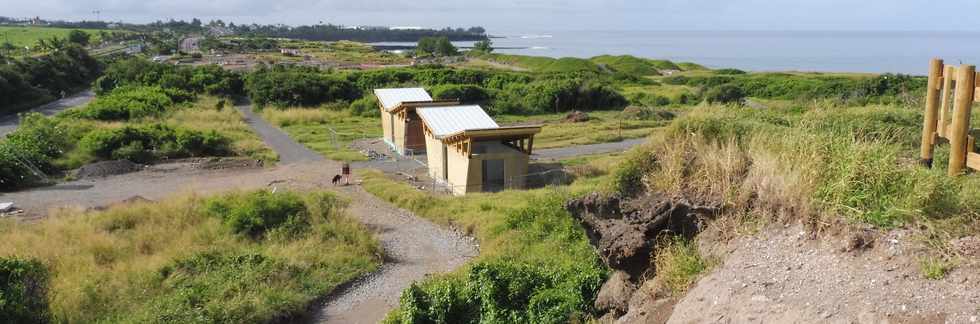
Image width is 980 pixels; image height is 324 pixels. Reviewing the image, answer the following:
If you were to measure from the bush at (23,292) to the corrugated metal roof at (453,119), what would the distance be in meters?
14.4

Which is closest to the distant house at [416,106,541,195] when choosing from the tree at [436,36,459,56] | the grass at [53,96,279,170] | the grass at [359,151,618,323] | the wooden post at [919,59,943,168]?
the grass at [359,151,618,323]

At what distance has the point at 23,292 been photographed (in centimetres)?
1184

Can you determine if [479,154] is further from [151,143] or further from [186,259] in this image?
[151,143]

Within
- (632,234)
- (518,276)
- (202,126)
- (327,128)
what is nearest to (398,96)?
(327,128)

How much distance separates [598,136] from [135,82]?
42410mm

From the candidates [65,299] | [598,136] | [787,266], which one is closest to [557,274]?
[787,266]

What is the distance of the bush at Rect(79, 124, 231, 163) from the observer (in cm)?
3086

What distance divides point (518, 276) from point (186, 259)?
8.00 meters

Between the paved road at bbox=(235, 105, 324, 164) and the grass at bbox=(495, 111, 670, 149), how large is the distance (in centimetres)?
1091

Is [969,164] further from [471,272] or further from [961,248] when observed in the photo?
[471,272]

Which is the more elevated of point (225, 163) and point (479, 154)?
point (479, 154)

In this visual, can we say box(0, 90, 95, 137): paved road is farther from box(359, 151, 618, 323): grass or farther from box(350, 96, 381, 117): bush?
box(359, 151, 618, 323): grass

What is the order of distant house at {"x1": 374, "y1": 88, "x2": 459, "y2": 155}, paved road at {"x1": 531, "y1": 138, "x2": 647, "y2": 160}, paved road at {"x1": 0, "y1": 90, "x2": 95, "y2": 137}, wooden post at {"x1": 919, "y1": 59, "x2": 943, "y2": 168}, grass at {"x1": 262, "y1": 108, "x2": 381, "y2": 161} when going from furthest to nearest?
paved road at {"x1": 0, "y1": 90, "x2": 95, "y2": 137} → grass at {"x1": 262, "y1": 108, "x2": 381, "y2": 161} → distant house at {"x1": 374, "y1": 88, "x2": 459, "y2": 155} → paved road at {"x1": 531, "y1": 138, "x2": 647, "y2": 160} → wooden post at {"x1": 919, "y1": 59, "x2": 943, "y2": 168}

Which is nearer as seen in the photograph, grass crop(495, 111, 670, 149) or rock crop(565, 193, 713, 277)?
rock crop(565, 193, 713, 277)
